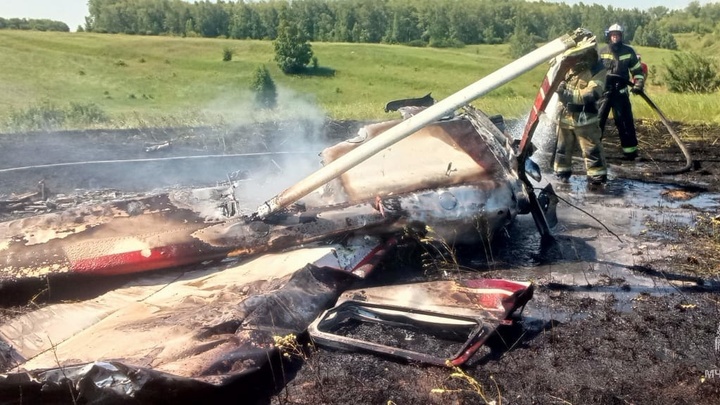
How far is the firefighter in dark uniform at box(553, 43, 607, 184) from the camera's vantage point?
685 centimetres

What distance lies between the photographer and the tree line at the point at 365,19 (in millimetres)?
70500

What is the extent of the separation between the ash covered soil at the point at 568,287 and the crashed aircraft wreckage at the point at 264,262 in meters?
0.20

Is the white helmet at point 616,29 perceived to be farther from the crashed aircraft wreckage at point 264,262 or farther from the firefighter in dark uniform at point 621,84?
the crashed aircraft wreckage at point 264,262

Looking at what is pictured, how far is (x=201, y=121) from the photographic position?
11633 mm

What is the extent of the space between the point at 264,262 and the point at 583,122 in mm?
4485

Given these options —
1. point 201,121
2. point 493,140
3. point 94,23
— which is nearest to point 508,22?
point 94,23

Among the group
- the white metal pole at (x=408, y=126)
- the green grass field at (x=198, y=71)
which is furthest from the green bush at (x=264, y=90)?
the white metal pole at (x=408, y=126)

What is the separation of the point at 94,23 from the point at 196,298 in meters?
77.4

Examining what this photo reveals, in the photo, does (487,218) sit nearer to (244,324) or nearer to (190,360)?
(244,324)

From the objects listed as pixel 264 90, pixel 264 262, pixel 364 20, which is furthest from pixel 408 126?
pixel 364 20

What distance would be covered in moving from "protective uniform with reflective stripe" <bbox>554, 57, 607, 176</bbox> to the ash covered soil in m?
0.35

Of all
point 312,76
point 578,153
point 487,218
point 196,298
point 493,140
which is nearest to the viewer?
point 196,298

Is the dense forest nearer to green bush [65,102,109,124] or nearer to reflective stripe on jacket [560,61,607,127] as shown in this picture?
green bush [65,102,109,124]

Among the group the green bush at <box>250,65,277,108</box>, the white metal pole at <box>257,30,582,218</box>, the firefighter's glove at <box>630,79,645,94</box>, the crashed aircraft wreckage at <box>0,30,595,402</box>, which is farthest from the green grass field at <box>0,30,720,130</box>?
the white metal pole at <box>257,30,582,218</box>
